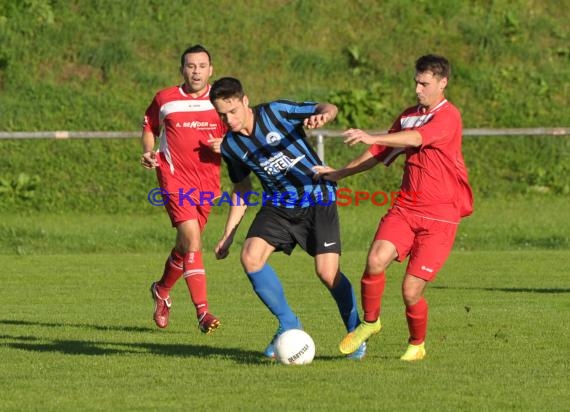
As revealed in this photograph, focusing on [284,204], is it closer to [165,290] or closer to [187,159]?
[187,159]

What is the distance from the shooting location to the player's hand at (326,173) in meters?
8.05

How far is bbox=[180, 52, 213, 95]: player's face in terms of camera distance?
32.2 ft

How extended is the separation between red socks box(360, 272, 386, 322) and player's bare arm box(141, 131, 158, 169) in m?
2.46

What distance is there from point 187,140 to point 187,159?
16 centimetres

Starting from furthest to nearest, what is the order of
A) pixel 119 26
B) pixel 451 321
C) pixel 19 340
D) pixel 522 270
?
pixel 119 26 → pixel 522 270 → pixel 451 321 → pixel 19 340

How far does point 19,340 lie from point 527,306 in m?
4.37

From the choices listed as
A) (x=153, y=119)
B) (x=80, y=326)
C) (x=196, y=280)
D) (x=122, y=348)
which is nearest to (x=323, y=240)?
(x=122, y=348)

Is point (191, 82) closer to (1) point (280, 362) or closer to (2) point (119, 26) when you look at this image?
(1) point (280, 362)

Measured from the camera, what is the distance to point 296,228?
8219mm

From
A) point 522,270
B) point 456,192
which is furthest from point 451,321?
point 522,270

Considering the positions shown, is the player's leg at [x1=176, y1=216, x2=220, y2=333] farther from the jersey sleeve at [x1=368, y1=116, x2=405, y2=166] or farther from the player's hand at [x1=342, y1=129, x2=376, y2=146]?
the player's hand at [x1=342, y1=129, x2=376, y2=146]

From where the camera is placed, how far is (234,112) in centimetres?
808

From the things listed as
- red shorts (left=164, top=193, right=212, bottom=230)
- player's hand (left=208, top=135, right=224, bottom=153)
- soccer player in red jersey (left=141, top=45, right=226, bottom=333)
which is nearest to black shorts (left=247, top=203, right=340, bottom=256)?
player's hand (left=208, top=135, right=224, bottom=153)

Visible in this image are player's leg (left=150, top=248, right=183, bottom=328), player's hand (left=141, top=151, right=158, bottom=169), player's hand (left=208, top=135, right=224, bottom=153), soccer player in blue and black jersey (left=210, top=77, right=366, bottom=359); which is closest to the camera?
soccer player in blue and black jersey (left=210, top=77, right=366, bottom=359)
